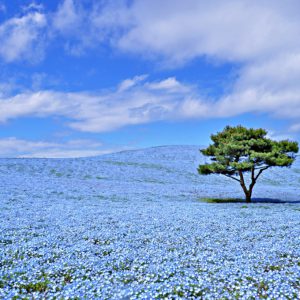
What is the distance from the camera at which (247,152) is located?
25203 mm

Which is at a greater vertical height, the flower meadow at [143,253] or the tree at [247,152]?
the tree at [247,152]

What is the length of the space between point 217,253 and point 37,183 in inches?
Result: 992

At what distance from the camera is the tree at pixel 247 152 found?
80.9 feet

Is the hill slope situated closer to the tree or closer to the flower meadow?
the tree

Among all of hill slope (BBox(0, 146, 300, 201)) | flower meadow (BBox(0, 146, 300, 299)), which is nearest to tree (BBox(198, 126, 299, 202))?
hill slope (BBox(0, 146, 300, 201))

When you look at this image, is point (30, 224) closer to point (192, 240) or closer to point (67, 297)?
point (192, 240)

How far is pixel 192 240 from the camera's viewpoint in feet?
37.3

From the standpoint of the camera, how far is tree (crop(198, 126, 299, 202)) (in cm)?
2467

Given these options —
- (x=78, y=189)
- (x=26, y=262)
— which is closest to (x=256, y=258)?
(x=26, y=262)

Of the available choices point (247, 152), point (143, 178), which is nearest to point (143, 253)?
point (247, 152)

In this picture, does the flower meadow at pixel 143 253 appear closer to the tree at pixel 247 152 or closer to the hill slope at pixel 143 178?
the tree at pixel 247 152

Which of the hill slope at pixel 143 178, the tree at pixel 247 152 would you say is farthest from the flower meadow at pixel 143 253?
the hill slope at pixel 143 178

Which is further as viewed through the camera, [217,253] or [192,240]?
Result: [192,240]

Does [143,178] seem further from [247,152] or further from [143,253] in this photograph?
[143,253]
